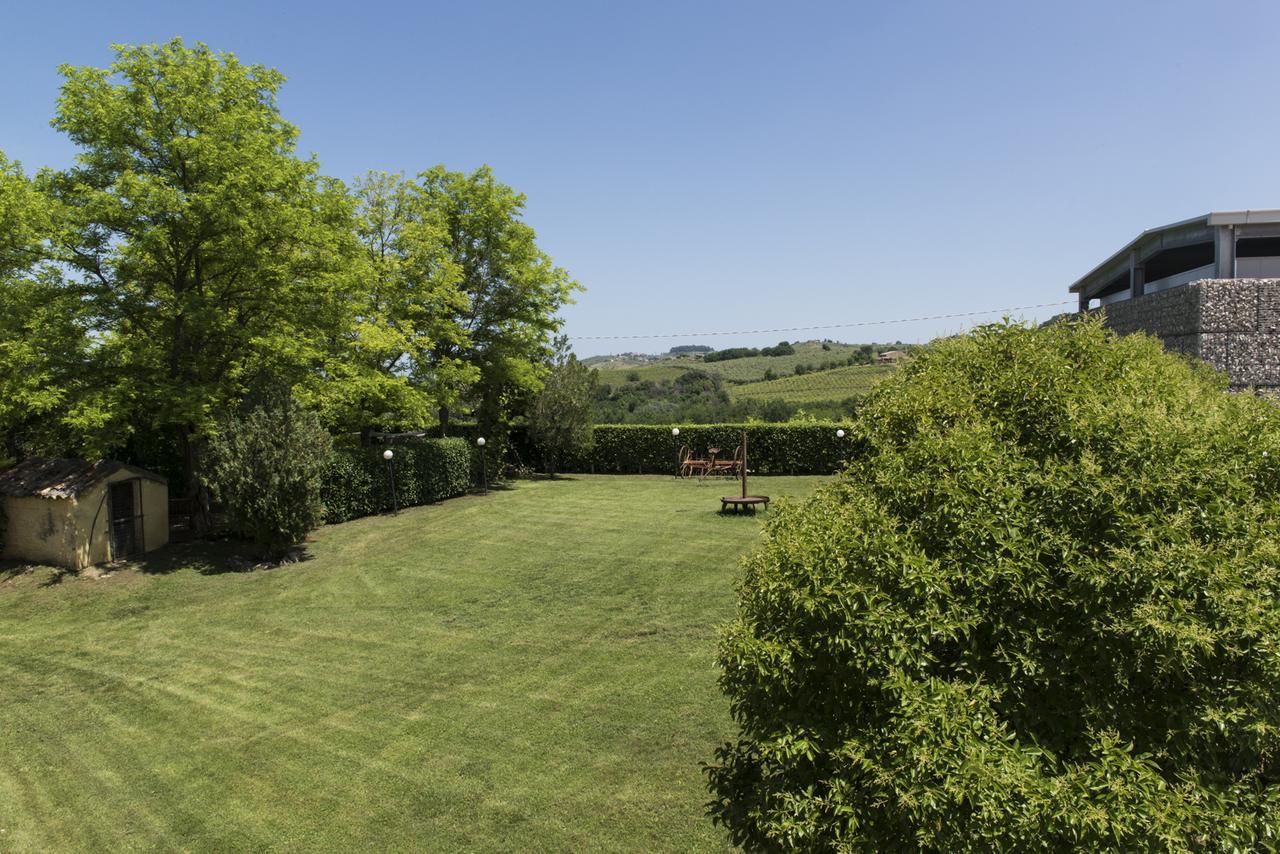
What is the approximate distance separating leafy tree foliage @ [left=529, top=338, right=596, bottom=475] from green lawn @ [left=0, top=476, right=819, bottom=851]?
11.2m

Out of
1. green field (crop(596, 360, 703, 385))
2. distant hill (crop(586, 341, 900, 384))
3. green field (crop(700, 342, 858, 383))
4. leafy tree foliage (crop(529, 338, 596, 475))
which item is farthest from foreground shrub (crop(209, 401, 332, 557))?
green field (crop(700, 342, 858, 383))

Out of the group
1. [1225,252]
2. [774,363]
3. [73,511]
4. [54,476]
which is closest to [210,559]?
[73,511]

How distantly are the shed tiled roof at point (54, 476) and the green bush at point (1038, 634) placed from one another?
1580cm

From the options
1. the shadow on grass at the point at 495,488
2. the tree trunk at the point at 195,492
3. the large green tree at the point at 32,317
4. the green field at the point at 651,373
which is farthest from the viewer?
the green field at the point at 651,373

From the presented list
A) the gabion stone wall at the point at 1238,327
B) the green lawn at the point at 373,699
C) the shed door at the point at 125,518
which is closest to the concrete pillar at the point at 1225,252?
the gabion stone wall at the point at 1238,327

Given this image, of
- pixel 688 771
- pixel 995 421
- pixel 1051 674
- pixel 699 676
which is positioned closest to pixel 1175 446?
pixel 995 421

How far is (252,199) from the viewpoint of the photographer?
604 inches

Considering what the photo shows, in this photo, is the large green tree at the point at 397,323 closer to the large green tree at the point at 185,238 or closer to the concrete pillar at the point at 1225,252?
the large green tree at the point at 185,238

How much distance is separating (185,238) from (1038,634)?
1743cm

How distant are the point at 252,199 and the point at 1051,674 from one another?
17111 millimetres

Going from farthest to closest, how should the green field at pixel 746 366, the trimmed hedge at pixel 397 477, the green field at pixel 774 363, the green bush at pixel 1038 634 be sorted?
the green field at pixel 774 363 < the green field at pixel 746 366 < the trimmed hedge at pixel 397 477 < the green bush at pixel 1038 634

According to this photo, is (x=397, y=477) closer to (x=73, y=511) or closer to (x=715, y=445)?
(x=73, y=511)

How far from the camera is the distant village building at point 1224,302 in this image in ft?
27.8

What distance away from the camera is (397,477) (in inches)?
800
